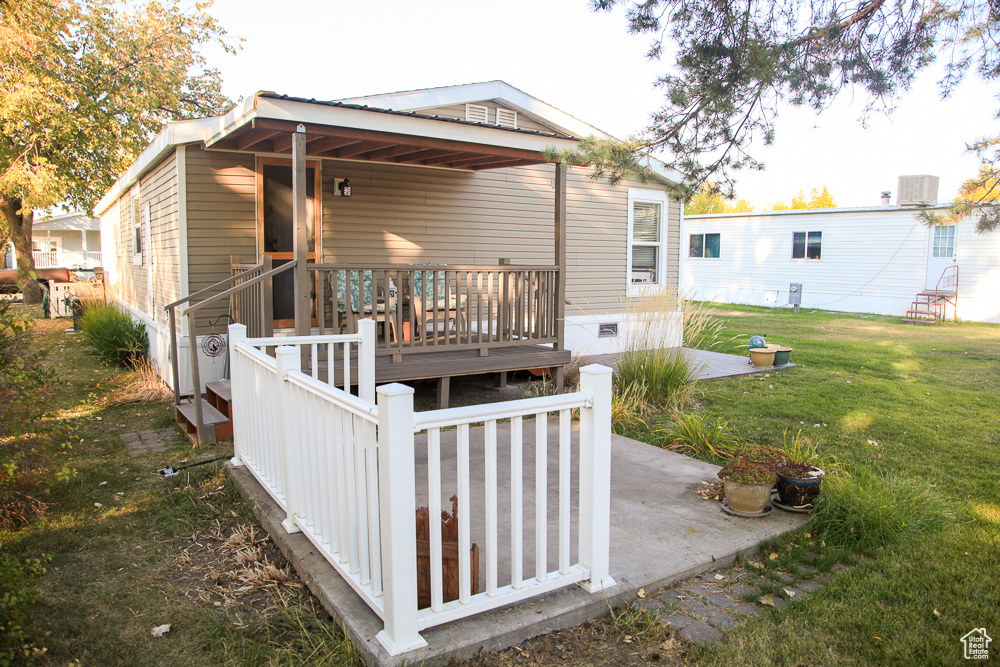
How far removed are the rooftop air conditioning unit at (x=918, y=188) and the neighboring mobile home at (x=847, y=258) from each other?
3 cm

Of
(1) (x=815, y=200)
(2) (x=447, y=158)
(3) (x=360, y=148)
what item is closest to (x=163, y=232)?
(3) (x=360, y=148)

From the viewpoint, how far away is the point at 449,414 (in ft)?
8.04

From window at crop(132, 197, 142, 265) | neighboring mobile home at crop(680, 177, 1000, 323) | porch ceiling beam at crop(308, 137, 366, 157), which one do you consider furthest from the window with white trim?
neighboring mobile home at crop(680, 177, 1000, 323)

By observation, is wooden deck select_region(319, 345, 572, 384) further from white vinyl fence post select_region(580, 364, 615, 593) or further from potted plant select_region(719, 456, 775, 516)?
white vinyl fence post select_region(580, 364, 615, 593)

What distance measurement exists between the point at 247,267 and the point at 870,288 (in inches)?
693

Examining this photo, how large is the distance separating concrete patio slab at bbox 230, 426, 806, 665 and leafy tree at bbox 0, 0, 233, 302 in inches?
484

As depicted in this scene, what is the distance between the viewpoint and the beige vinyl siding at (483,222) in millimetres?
8156

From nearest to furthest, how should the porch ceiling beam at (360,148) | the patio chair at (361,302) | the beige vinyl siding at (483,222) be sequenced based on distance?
the patio chair at (361,302) → the porch ceiling beam at (360,148) → the beige vinyl siding at (483,222)

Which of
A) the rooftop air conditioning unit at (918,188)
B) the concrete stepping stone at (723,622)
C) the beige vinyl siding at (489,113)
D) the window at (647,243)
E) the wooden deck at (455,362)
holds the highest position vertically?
the rooftop air conditioning unit at (918,188)

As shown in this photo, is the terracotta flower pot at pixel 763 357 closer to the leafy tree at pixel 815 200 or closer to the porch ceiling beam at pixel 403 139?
the porch ceiling beam at pixel 403 139

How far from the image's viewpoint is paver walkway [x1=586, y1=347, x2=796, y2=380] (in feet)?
28.2

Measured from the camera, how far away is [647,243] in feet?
35.4

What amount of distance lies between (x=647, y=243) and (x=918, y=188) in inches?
533

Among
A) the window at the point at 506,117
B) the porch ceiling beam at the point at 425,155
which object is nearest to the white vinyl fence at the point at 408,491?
the porch ceiling beam at the point at 425,155
